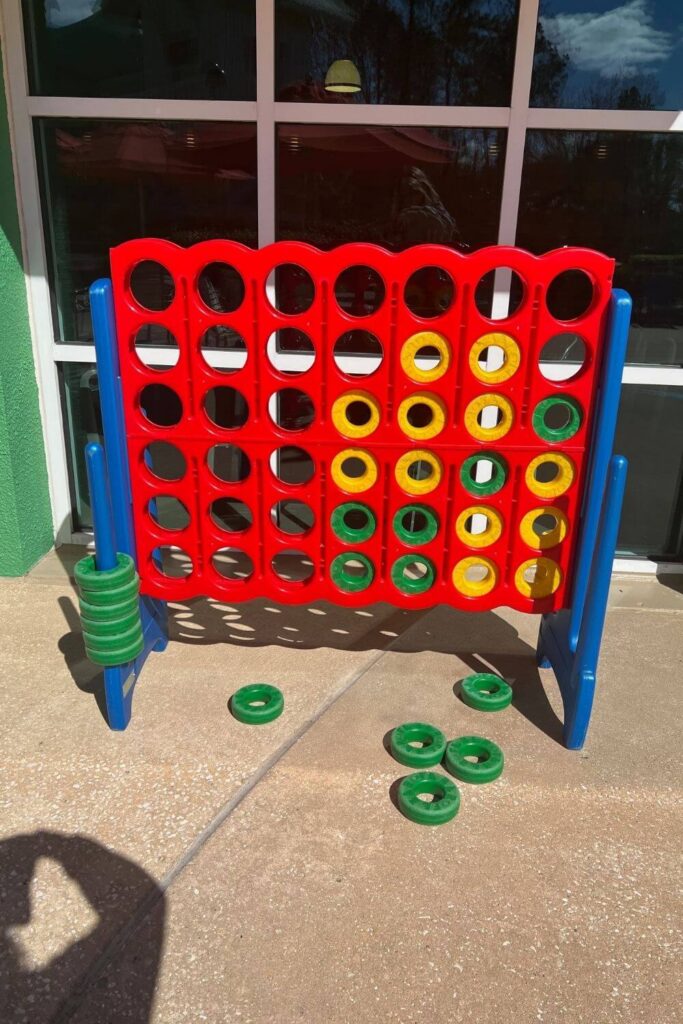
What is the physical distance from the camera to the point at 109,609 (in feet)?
8.88

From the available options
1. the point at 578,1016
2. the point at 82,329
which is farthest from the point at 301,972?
the point at 82,329

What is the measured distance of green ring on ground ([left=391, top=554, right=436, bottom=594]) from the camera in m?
3.02

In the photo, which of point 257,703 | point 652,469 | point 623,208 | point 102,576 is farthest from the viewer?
point 652,469

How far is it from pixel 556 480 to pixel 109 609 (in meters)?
1.68

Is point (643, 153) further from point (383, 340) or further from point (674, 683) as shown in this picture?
point (674, 683)

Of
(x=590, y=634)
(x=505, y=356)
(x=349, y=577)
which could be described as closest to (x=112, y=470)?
(x=349, y=577)

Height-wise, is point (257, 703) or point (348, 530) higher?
point (348, 530)

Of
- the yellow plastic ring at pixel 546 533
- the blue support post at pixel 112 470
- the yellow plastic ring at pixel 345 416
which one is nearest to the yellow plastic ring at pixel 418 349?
the yellow plastic ring at pixel 345 416

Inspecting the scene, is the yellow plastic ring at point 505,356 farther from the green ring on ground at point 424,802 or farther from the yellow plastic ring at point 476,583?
the green ring on ground at point 424,802

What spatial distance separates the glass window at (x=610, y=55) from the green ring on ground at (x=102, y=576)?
118 inches

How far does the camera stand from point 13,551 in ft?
13.7

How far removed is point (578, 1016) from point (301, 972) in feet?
2.28

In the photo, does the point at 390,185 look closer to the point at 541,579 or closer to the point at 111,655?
the point at 541,579

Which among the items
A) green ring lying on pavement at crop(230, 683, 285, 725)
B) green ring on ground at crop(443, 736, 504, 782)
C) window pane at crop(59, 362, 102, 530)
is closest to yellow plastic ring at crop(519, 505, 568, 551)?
green ring on ground at crop(443, 736, 504, 782)
